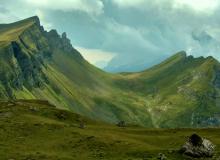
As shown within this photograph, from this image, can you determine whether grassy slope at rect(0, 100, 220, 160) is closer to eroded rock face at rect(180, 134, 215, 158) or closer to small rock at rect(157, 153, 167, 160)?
small rock at rect(157, 153, 167, 160)

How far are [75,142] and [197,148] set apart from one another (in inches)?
1058

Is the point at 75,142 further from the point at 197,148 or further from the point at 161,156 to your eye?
the point at 197,148

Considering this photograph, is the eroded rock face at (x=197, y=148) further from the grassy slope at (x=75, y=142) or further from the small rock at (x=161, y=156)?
the small rock at (x=161, y=156)

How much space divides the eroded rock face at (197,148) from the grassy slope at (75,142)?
1671 millimetres

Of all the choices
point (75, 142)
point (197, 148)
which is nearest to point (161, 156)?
point (197, 148)

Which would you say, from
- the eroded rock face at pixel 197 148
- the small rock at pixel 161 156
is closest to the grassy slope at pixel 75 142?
the small rock at pixel 161 156

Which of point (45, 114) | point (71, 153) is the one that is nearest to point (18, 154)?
point (71, 153)

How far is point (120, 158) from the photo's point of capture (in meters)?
83.4

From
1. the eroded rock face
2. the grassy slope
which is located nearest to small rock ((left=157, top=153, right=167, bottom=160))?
the grassy slope

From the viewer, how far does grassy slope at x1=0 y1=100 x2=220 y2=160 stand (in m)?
86.3

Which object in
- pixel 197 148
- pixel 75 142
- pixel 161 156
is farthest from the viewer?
pixel 75 142

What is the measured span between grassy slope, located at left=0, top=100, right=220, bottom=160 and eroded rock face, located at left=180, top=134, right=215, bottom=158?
1671 millimetres

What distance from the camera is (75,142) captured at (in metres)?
99.5

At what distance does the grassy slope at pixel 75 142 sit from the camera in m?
86.3
